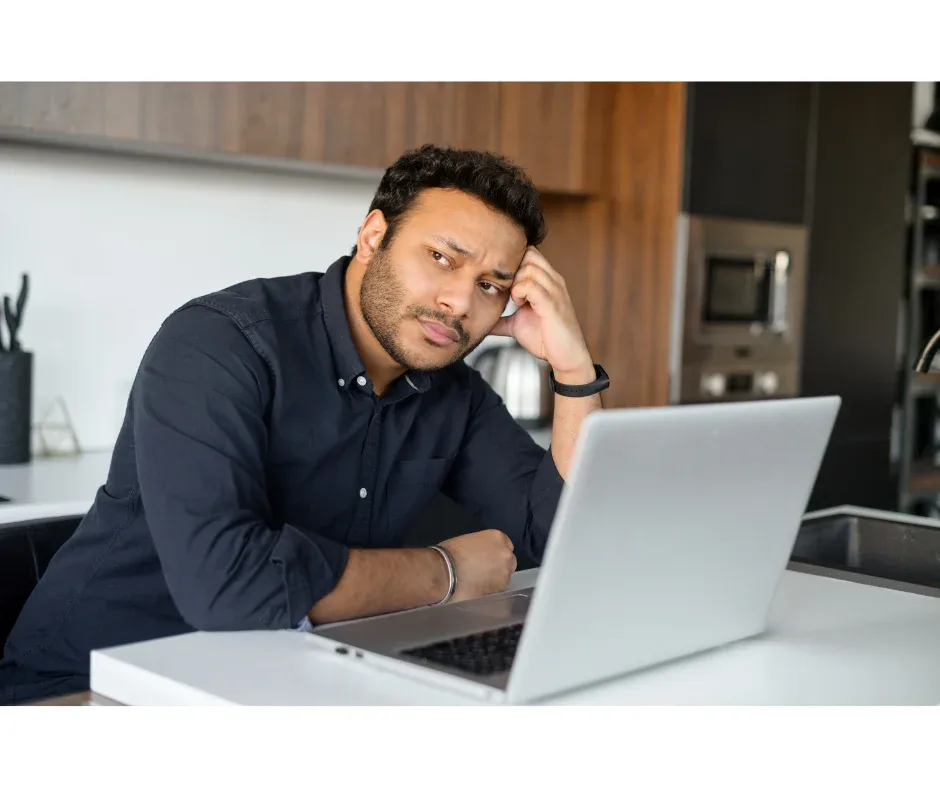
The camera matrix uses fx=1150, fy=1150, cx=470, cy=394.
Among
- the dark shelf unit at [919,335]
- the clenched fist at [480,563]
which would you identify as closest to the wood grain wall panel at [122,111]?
the clenched fist at [480,563]

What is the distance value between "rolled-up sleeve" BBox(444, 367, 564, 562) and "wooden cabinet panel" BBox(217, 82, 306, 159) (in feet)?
3.76

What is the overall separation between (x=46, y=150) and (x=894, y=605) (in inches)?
86.7

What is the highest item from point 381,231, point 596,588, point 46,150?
point 46,150

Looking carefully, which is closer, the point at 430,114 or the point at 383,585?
the point at 383,585

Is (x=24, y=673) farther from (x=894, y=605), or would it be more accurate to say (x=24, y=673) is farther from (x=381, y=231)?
(x=894, y=605)

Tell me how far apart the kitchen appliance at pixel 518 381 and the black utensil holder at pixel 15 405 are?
1.35 metres

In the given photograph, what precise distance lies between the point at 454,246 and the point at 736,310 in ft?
7.82

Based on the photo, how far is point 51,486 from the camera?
7.70 feet

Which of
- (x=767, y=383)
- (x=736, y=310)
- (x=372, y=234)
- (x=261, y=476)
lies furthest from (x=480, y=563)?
(x=767, y=383)

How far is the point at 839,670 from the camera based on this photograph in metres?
1.20

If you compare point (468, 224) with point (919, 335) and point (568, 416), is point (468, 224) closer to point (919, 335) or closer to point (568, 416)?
point (568, 416)

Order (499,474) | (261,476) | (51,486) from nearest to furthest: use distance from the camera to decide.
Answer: (261,476) → (499,474) → (51,486)

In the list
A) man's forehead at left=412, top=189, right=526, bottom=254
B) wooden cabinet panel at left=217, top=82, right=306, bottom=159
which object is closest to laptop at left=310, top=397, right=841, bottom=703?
man's forehead at left=412, top=189, right=526, bottom=254
